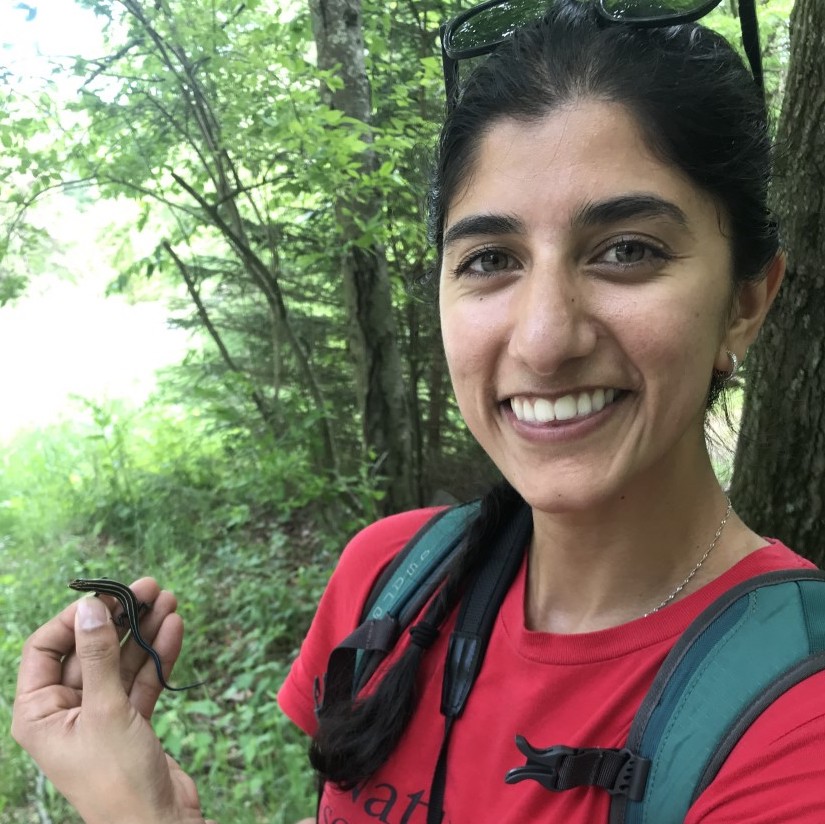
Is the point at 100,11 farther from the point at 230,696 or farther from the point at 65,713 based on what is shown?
the point at 230,696

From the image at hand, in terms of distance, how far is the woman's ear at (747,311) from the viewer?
126 cm

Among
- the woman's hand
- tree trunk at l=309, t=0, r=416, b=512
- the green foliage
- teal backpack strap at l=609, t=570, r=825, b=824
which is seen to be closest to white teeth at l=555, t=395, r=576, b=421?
teal backpack strap at l=609, t=570, r=825, b=824

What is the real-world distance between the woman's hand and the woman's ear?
4.36ft

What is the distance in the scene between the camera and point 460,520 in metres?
1.67

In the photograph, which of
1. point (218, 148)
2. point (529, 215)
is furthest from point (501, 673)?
point (218, 148)

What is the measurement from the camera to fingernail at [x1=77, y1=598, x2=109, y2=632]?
4.42ft

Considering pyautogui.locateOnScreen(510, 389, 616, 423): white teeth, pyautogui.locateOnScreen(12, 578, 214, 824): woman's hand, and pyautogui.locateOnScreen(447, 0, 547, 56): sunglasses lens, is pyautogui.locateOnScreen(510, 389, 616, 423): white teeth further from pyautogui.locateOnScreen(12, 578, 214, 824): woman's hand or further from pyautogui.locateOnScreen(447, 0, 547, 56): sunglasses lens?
pyautogui.locateOnScreen(12, 578, 214, 824): woman's hand

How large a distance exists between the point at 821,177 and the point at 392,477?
3275 millimetres

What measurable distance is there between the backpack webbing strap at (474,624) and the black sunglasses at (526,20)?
1023mm

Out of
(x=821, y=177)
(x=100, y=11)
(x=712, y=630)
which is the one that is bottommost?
(x=712, y=630)

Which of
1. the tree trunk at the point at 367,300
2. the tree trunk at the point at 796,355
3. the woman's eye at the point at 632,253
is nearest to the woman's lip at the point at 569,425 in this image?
the woman's eye at the point at 632,253

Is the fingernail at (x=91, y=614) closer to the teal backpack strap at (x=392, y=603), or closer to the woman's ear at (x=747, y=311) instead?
the teal backpack strap at (x=392, y=603)

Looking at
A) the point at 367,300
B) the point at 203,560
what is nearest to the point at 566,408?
the point at 367,300

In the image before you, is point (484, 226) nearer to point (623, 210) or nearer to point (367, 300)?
point (623, 210)
